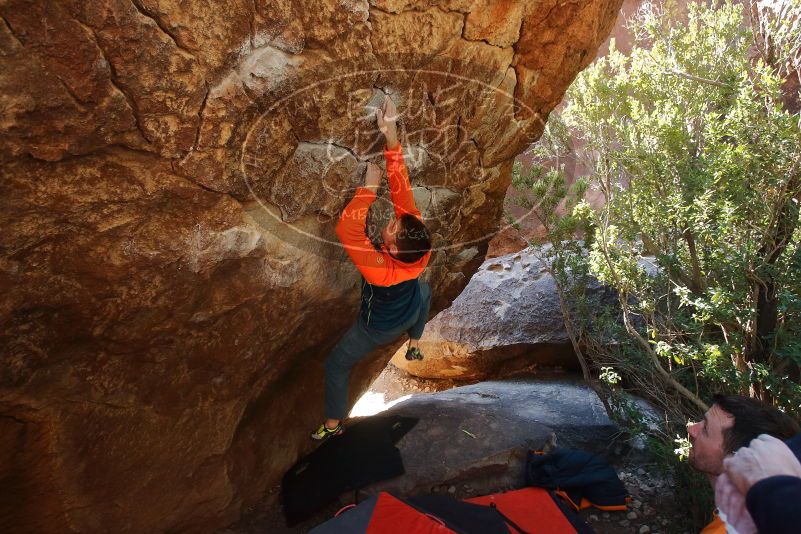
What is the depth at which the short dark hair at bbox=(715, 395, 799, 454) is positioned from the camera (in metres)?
2.14

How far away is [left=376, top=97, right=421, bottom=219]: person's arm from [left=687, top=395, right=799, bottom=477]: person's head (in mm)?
1839

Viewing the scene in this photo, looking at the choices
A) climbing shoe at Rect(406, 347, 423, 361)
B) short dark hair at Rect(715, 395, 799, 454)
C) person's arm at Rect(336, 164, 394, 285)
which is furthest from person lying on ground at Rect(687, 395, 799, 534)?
climbing shoe at Rect(406, 347, 423, 361)

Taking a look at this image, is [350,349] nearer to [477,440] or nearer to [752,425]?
[477,440]

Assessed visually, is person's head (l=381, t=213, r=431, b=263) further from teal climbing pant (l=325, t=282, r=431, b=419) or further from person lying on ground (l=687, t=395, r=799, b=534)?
person lying on ground (l=687, t=395, r=799, b=534)

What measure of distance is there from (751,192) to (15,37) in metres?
4.01

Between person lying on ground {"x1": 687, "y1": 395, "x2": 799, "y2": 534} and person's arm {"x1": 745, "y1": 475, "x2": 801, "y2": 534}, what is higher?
person's arm {"x1": 745, "y1": 475, "x2": 801, "y2": 534}

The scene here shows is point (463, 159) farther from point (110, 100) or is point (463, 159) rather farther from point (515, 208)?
point (515, 208)

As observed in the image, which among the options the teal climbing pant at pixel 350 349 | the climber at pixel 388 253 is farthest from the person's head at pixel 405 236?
the teal climbing pant at pixel 350 349

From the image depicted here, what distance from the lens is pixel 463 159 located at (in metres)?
3.84

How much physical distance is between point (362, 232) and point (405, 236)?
0.82ft

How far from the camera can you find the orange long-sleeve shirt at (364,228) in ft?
9.89

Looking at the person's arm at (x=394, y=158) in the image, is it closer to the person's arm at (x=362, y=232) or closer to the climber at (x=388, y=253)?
the climber at (x=388, y=253)

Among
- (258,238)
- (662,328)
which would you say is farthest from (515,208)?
(258,238)

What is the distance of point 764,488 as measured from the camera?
4.49 ft
